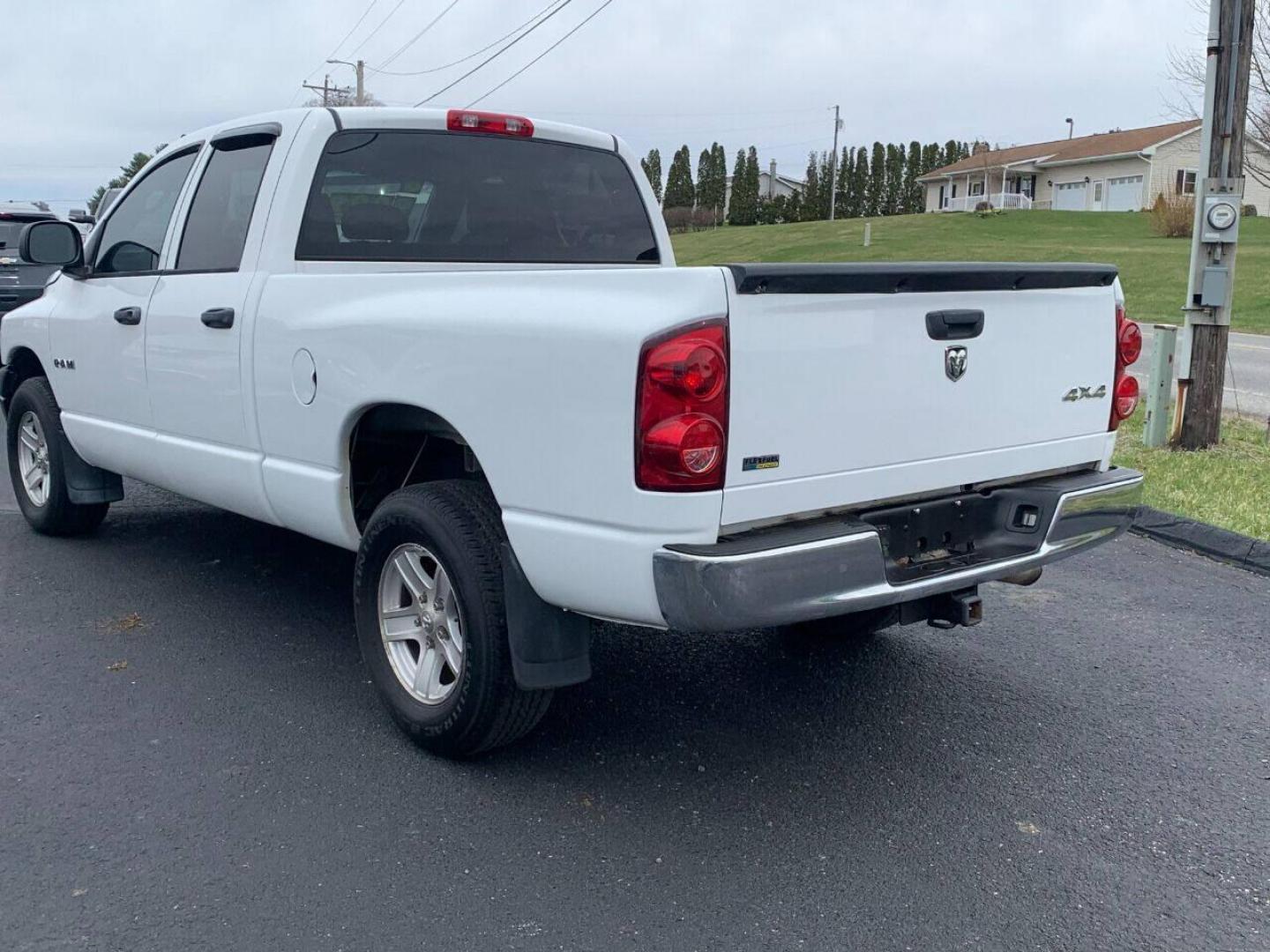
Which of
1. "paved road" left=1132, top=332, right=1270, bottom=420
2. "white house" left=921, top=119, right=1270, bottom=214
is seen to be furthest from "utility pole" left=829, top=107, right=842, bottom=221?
"paved road" left=1132, top=332, right=1270, bottom=420

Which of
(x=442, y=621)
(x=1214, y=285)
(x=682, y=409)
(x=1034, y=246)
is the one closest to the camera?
(x=682, y=409)

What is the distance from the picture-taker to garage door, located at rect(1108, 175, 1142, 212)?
66.8 meters

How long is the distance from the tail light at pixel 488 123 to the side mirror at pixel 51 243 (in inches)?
77.9

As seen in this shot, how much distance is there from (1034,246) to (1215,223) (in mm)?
36762

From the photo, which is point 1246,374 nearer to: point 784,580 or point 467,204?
point 467,204

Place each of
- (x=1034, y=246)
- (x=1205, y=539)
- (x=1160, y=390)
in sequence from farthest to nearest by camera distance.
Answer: (x=1034, y=246) < (x=1160, y=390) < (x=1205, y=539)

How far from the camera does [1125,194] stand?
6775cm

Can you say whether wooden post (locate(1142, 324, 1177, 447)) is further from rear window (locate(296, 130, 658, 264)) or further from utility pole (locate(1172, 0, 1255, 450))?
rear window (locate(296, 130, 658, 264))

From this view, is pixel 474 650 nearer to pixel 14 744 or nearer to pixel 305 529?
pixel 305 529

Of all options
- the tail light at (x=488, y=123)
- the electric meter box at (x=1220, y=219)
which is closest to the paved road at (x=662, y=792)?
the tail light at (x=488, y=123)

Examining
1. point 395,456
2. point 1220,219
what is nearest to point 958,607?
point 395,456

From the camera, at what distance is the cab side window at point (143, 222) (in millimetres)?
5523

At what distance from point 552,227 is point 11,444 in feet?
11.4

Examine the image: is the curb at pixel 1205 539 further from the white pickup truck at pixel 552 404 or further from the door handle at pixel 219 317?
the door handle at pixel 219 317
